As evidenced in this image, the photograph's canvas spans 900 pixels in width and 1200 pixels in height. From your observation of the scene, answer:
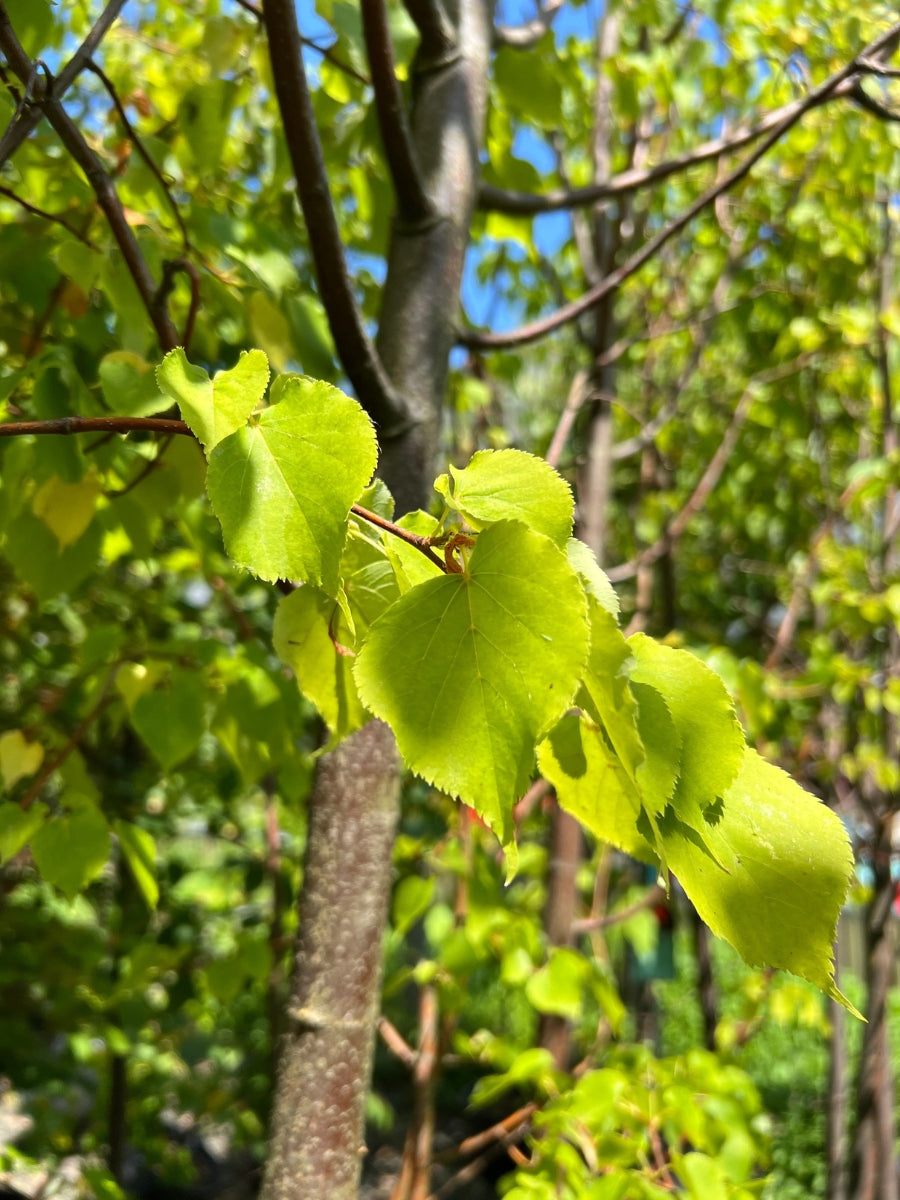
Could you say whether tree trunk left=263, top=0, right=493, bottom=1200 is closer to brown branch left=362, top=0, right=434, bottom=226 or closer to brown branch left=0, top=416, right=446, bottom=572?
brown branch left=362, top=0, right=434, bottom=226

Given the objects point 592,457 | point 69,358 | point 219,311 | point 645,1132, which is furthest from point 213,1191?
point 69,358

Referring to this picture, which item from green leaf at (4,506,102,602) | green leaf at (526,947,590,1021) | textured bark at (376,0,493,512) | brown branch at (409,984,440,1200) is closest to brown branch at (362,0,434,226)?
textured bark at (376,0,493,512)

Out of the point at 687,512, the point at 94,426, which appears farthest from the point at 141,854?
the point at 687,512

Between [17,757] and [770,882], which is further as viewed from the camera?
[17,757]

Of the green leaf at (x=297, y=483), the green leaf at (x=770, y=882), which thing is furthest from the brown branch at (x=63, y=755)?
the green leaf at (x=770, y=882)

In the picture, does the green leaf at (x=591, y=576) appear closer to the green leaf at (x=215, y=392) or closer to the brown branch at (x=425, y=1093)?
the green leaf at (x=215, y=392)

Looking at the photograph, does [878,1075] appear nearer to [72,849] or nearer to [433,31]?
[72,849]
